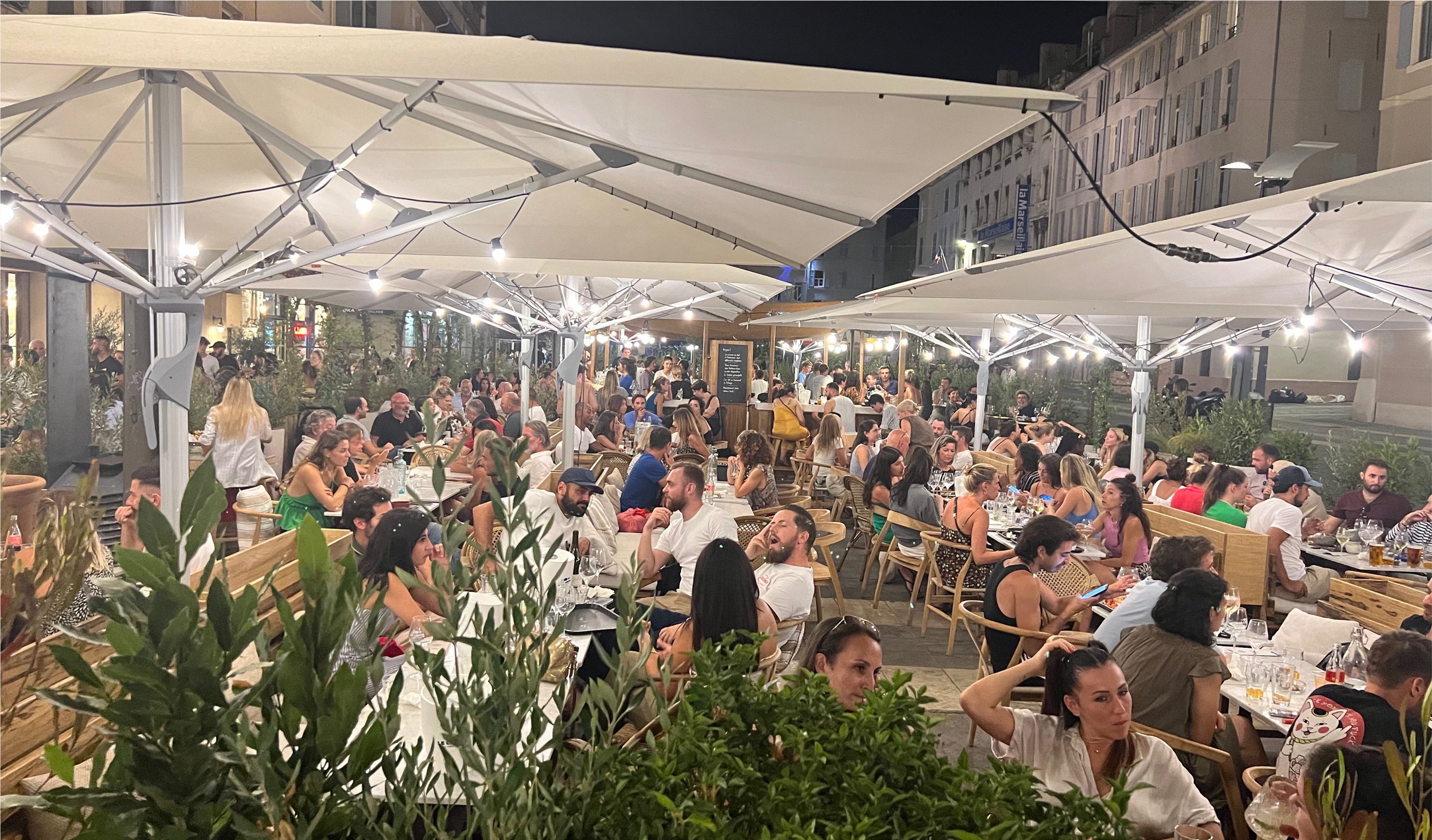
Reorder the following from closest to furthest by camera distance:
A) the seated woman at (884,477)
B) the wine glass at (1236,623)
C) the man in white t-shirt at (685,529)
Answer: the wine glass at (1236,623), the man in white t-shirt at (685,529), the seated woman at (884,477)

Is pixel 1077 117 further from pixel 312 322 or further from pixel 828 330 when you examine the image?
pixel 312 322

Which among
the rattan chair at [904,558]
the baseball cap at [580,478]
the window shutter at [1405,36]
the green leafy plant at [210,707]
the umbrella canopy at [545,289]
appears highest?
the window shutter at [1405,36]

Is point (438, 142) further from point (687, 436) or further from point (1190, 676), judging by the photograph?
point (687, 436)

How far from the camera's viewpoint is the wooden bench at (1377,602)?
16.4 feet

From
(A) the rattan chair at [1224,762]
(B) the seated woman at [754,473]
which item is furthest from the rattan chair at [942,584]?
(A) the rattan chair at [1224,762]

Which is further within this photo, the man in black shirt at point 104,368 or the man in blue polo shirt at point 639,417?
the man in blue polo shirt at point 639,417

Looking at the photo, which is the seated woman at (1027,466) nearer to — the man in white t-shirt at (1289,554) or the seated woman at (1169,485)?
the seated woman at (1169,485)

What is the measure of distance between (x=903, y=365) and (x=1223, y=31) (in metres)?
14.4

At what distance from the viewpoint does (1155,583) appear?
433cm

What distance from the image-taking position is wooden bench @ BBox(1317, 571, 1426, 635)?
16.4ft

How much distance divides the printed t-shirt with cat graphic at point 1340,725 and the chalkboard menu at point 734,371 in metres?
16.3

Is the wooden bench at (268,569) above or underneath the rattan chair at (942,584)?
above

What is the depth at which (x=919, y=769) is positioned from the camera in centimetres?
128

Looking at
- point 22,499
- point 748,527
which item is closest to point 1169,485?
point 748,527
